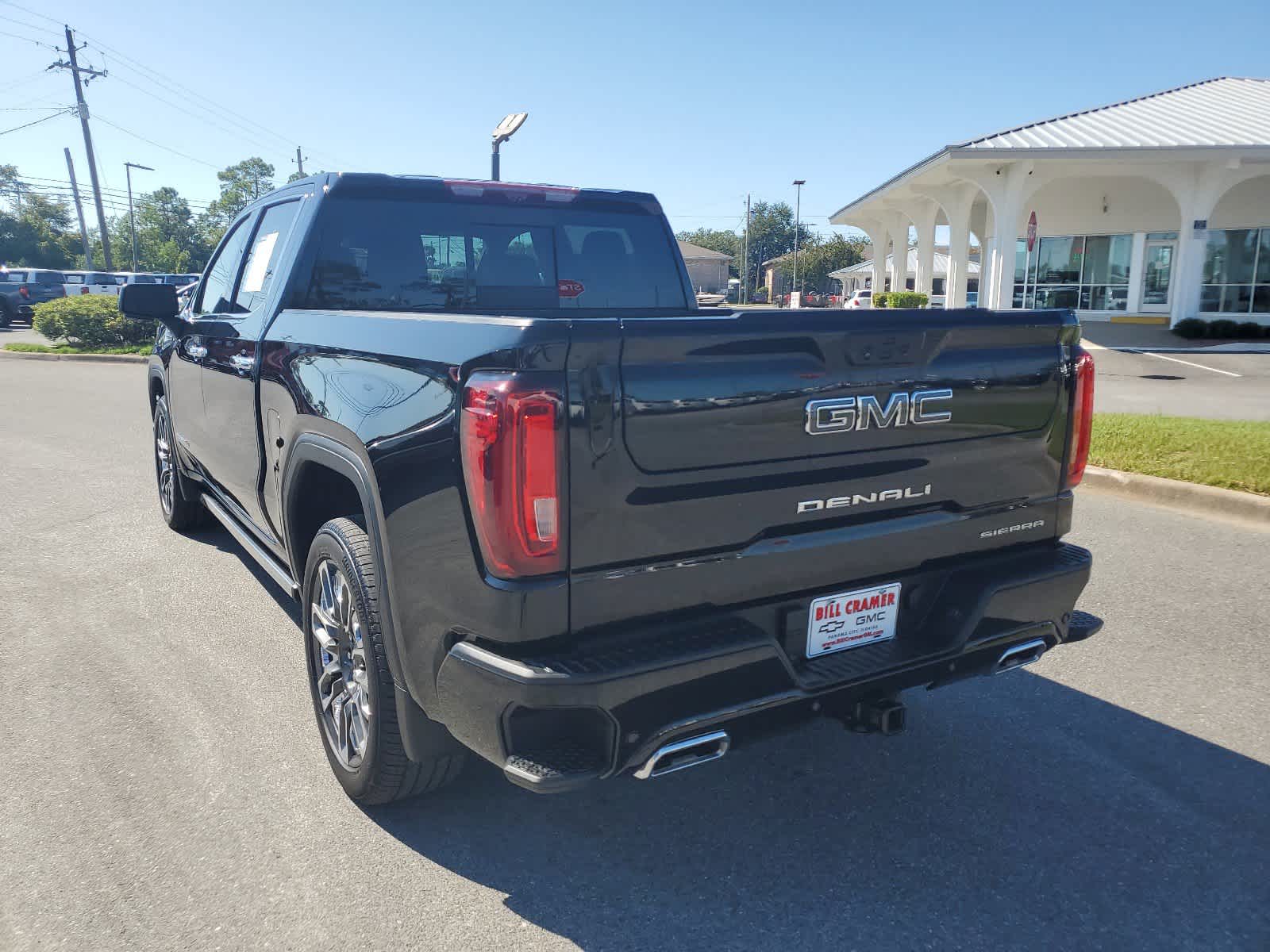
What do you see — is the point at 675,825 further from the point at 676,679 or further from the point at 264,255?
the point at 264,255

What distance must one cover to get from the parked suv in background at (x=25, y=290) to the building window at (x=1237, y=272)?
123 ft

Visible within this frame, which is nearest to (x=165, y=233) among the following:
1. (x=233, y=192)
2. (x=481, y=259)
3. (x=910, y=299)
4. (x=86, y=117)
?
(x=233, y=192)

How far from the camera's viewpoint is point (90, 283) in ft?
116

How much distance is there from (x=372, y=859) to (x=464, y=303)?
7.45 feet

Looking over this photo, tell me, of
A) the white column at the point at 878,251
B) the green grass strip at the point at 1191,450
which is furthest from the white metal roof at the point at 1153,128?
the green grass strip at the point at 1191,450

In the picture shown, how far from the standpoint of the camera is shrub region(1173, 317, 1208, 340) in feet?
75.9

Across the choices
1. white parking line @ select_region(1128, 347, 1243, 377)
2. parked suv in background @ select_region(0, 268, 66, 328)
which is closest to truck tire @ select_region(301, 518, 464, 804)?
white parking line @ select_region(1128, 347, 1243, 377)

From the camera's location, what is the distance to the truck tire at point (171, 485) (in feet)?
20.2

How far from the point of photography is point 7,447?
9680 mm

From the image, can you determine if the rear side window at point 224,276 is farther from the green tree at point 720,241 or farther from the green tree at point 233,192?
the green tree at point 720,241

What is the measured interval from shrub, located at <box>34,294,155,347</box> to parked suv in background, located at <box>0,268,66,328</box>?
13.9 metres

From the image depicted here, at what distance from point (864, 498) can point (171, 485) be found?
17.3ft

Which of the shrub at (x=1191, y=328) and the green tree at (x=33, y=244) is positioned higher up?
the green tree at (x=33, y=244)

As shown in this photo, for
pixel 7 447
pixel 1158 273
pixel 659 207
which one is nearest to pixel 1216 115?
pixel 1158 273
